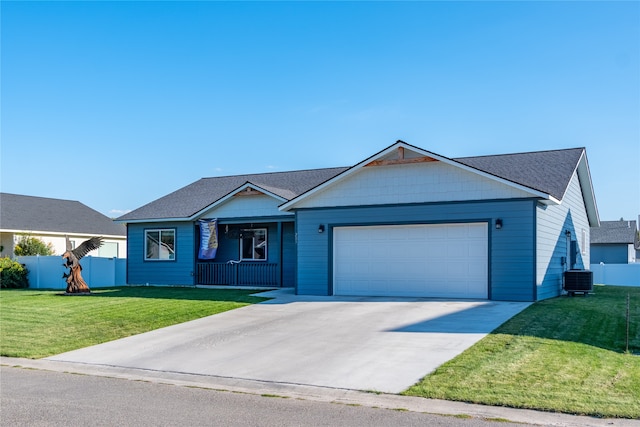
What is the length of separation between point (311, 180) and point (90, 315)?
40.1ft

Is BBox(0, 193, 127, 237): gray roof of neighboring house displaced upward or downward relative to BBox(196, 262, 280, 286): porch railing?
upward

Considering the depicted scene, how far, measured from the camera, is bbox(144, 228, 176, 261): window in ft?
80.7

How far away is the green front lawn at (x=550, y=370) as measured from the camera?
7027mm

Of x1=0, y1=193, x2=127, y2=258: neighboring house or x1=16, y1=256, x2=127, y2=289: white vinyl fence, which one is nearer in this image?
x1=16, y1=256, x2=127, y2=289: white vinyl fence

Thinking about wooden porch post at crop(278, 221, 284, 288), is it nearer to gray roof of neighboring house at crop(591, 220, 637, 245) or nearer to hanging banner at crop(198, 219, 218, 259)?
hanging banner at crop(198, 219, 218, 259)

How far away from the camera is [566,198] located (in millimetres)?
20219

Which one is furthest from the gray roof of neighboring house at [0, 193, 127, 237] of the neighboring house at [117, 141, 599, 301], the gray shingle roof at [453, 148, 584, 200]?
the gray shingle roof at [453, 148, 584, 200]

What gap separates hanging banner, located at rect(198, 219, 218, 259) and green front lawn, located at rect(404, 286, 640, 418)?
44.8 ft

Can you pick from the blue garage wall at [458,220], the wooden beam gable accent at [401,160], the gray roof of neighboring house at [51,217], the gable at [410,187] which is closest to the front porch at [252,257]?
the blue garage wall at [458,220]

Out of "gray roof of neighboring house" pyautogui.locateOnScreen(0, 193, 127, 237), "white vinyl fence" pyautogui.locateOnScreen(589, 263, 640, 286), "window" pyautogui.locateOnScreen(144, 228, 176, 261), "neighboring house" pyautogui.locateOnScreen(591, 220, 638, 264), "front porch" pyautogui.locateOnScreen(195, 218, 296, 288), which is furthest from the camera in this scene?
"neighboring house" pyautogui.locateOnScreen(591, 220, 638, 264)

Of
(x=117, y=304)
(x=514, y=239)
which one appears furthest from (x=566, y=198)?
(x=117, y=304)

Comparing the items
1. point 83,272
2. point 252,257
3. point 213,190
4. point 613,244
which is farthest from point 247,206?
point 613,244

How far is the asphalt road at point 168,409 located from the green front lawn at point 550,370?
100cm

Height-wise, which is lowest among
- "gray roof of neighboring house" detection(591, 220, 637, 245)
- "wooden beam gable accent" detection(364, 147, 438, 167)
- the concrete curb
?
the concrete curb
